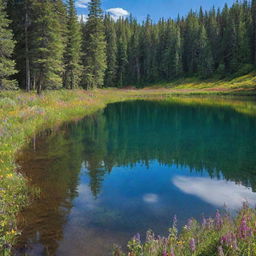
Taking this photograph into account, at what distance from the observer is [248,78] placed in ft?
222

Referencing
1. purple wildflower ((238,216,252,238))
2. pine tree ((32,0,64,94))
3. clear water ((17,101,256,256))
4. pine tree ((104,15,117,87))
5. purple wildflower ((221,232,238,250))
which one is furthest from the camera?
pine tree ((104,15,117,87))

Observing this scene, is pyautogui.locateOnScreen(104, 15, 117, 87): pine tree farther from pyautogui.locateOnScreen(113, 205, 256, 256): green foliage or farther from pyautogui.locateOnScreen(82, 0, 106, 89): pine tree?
pyautogui.locateOnScreen(113, 205, 256, 256): green foliage

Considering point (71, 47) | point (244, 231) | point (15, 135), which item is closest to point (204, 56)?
point (71, 47)

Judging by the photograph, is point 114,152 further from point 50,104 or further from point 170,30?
point 170,30

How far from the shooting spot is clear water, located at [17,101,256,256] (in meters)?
6.04

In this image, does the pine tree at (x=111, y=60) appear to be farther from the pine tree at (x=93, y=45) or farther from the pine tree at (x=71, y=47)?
the pine tree at (x=71, y=47)

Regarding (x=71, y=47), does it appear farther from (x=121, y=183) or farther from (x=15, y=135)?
(x=121, y=183)

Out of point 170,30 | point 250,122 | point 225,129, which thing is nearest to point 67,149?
point 225,129

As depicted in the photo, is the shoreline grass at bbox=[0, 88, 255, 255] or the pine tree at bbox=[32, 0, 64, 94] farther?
the pine tree at bbox=[32, 0, 64, 94]

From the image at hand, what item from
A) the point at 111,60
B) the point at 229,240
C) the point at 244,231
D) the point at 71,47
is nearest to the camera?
the point at 229,240

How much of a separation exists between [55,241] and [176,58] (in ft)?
281

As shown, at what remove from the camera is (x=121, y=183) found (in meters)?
9.45

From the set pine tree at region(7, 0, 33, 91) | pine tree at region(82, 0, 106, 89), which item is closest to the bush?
pine tree at region(7, 0, 33, 91)

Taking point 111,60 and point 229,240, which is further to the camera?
point 111,60
